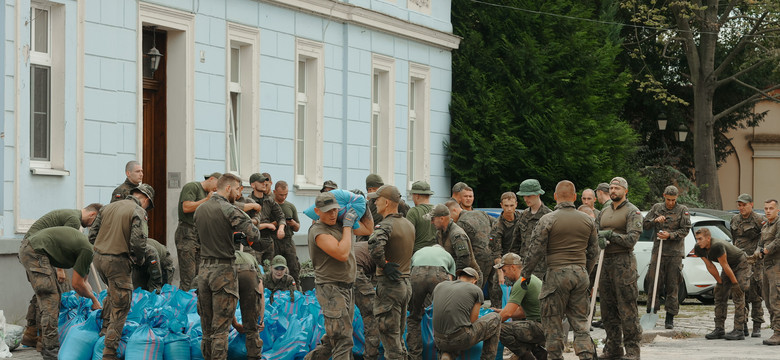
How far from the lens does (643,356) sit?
531 inches

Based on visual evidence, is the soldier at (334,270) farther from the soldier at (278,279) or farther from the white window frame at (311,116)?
the white window frame at (311,116)

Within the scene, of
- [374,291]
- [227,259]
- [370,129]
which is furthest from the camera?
[370,129]

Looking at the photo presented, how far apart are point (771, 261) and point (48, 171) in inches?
368

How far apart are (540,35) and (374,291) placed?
13.9 metres

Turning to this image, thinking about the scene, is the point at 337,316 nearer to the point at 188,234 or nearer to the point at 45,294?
the point at 45,294

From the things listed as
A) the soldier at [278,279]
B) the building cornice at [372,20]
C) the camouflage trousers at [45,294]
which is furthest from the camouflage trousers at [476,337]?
the building cornice at [372,20]

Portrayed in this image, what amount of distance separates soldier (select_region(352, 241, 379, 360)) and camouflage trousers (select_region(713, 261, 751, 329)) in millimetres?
5984

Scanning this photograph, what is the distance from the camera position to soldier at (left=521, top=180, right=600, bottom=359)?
37.9 feet

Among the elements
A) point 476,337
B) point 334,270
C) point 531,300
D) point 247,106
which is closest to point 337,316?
point 334,270

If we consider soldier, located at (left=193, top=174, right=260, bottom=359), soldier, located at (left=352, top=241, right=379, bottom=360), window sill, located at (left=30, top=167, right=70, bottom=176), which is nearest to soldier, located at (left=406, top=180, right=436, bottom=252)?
soldier, located at (left=352, top=241, right=379, bottom=360)

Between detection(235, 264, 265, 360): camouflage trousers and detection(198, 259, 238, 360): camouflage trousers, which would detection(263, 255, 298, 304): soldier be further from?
detection(198, 259, 238, 360): camouflage trousers

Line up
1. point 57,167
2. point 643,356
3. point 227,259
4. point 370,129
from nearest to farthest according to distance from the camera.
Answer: point 227,259 < point 643,356 < point 57,167 < point 370,129

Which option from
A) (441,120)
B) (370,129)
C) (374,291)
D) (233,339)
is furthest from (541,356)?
(441,120)

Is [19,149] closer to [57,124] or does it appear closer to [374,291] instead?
[57,124]
